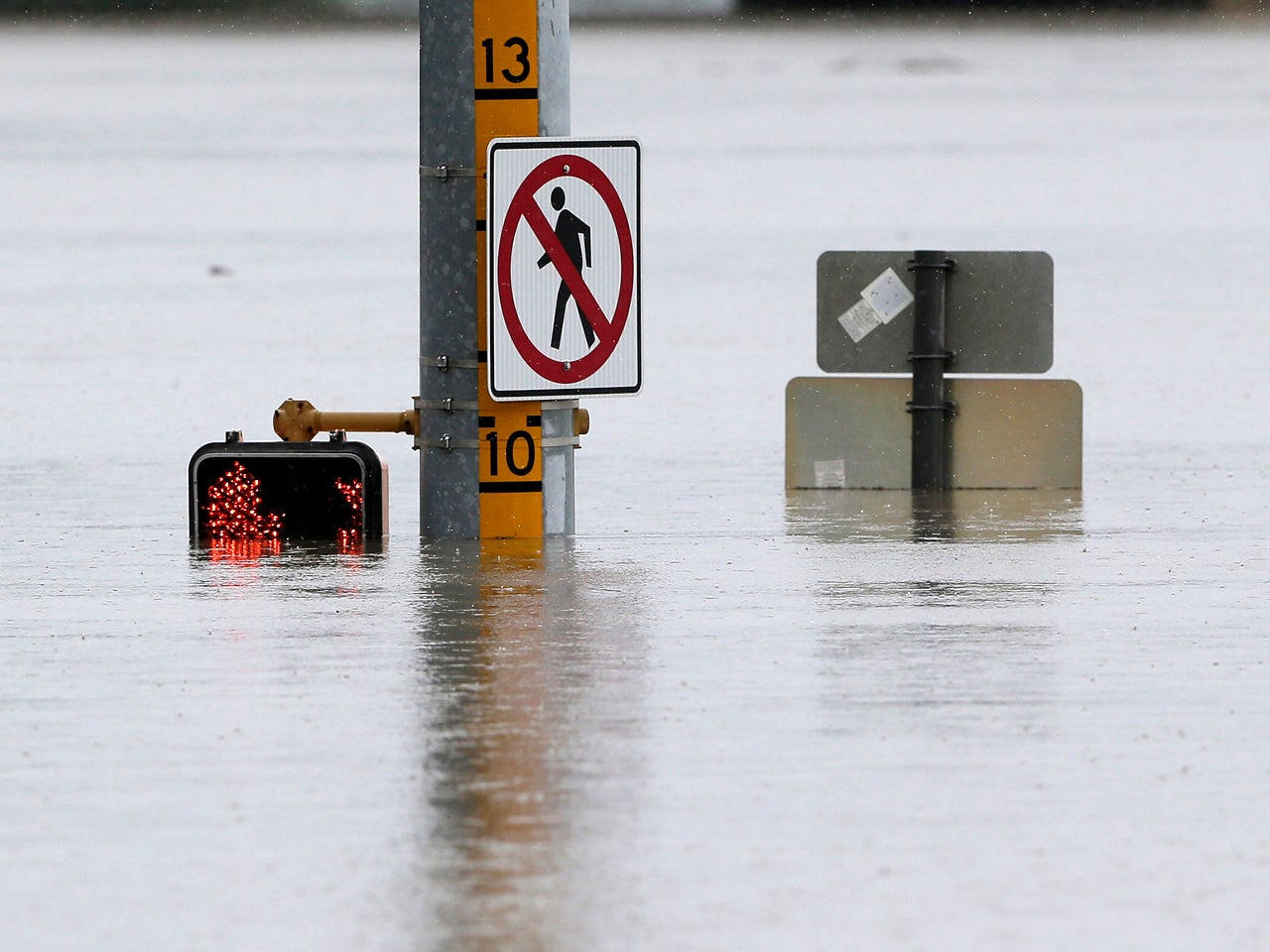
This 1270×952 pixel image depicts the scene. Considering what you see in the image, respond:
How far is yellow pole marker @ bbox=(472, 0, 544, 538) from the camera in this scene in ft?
41.1

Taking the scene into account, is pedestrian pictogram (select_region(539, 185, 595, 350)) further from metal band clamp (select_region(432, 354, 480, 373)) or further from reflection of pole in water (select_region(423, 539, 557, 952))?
reflection of pole in water (select_region(423, 539, 557, 952))

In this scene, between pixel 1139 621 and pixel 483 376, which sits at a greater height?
pixel 483 376

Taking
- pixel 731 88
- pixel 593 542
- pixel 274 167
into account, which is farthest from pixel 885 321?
pixel 731 88

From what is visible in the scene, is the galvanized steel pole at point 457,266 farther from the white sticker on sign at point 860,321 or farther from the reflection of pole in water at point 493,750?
the white sticker on sign at point 860,321

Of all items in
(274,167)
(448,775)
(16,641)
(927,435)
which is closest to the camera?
(448,775)

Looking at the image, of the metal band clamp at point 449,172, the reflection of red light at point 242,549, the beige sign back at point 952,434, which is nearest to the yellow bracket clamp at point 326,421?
the reflection of red light at point 242,549

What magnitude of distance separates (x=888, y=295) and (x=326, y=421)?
301cm

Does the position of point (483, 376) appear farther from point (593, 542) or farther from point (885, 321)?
point (885, 321)

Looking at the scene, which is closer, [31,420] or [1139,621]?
[1139,621]

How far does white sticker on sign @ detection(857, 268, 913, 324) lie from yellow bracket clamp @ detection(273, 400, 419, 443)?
8.80 feet

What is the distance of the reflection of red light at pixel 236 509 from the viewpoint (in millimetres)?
12836

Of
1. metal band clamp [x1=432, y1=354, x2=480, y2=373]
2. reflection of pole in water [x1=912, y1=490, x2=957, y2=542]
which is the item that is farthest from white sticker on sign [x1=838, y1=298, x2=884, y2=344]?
metal band clamp [x1=432, y1=354, x2=480, y2=373]

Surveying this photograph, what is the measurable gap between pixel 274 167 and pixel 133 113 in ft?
145

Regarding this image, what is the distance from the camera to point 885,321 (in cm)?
1482
